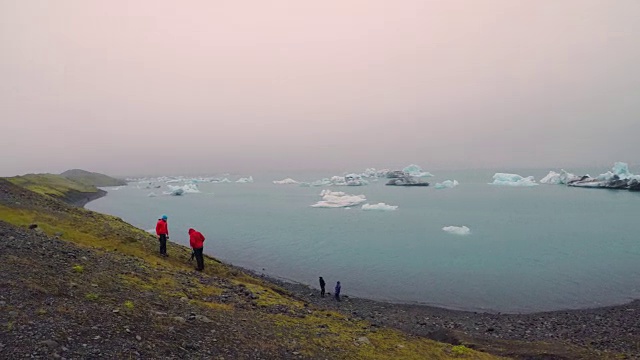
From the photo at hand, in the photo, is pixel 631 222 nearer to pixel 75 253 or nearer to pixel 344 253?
pixel 344 253

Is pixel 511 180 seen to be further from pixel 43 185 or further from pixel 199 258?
pixel 199 258

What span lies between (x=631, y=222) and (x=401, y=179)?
3956 inches

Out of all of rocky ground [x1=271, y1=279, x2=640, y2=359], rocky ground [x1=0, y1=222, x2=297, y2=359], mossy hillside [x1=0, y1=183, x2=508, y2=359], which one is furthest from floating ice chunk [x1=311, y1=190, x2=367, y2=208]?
rocky ground [x1=0, y1=222, x2=297, y2=359]

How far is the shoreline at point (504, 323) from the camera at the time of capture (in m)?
17.3

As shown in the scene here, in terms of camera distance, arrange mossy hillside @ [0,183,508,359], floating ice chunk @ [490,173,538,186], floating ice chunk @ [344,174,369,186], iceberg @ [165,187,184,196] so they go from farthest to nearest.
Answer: floating ice chunk @ [344,174,369,186], floating ice chunk @ [490,173,538,186], iceberg @ [165,187,184,196], mossy hillside @ [0,183,508,359]

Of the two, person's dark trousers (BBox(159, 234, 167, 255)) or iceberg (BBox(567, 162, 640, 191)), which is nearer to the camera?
person's dark trousers (BBox(159, 234, 167, 255))

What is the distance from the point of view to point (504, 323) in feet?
71.3

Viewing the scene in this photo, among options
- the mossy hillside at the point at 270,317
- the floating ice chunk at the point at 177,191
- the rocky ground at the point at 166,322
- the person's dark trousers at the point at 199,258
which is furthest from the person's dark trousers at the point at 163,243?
the floating ice chunk at the point at 177,191

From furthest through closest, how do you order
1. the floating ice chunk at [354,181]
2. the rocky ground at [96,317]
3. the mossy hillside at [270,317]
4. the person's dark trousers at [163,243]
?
the floating ice chunk at [354,181] → the person's dark trousers at [163,243] → the mossy hillside at [270,317] → the rocky ground at [96,317]

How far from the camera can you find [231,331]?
10.2 meters

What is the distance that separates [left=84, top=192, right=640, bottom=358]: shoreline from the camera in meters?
17.3

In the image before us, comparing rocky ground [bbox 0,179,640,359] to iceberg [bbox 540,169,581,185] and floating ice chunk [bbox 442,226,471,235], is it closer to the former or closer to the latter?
floating ice chunk [bbox 442,226,471,235]

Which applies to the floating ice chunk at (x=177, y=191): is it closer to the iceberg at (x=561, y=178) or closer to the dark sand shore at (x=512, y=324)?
the dark sand shore at (x=512, y=324)

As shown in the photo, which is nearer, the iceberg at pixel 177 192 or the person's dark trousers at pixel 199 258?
the person's dark trousers at pixel 199 258
